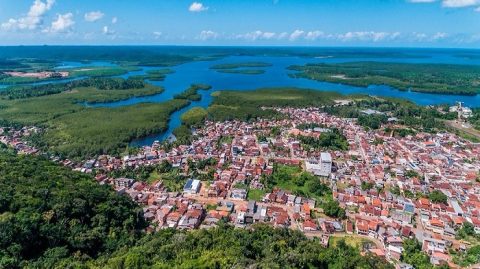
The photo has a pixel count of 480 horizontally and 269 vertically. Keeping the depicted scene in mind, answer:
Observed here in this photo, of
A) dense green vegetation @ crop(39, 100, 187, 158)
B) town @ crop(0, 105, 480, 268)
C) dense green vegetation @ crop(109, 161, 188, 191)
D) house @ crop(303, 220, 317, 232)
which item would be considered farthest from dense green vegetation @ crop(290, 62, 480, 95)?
house @ crop(303, 220, 317, 232)

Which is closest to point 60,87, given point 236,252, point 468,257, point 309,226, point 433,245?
point 309,226

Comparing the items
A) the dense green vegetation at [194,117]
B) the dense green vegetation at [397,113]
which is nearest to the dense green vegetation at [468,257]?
the dense green vegetation at [397,113]

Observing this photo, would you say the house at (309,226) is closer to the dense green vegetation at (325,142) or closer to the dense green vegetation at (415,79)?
the dense green vegetation at (325,142)

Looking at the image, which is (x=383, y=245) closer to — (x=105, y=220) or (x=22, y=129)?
(x=105, y=220)

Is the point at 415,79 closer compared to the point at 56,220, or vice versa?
the point at 56,220

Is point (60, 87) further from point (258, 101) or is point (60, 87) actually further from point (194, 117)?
point (258, 101)

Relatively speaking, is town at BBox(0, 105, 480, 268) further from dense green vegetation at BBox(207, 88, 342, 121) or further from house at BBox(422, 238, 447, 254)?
dense green vegetation at BBox(207, 88, 342, 121)
